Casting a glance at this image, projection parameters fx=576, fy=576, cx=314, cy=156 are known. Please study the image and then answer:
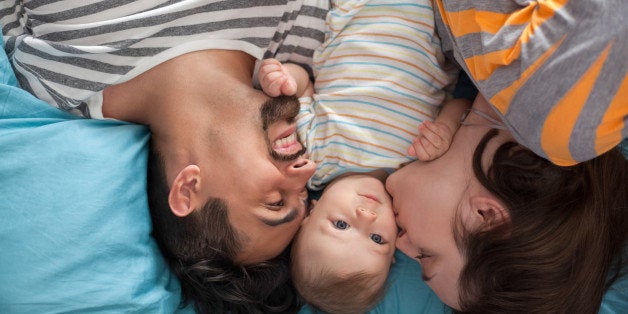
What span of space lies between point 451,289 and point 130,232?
70 cm

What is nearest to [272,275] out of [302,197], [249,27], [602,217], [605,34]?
[302,197]

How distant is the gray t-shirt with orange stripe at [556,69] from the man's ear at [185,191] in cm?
61

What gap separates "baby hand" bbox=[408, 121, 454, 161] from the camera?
127cm

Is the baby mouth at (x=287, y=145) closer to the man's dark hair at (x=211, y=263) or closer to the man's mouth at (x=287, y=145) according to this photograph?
the man's mouth at (x=287, y=145)

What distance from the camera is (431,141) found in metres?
1.27

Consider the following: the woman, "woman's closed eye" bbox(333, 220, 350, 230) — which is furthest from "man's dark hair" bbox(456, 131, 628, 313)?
"woman's closed eye" bbox(333, 220, 350, 230)

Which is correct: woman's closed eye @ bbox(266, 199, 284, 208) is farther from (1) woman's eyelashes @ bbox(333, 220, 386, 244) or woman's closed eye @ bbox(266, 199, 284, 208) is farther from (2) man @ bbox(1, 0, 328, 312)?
(1) woman's eyelashes @ bbox(333, 220, 386, 244)

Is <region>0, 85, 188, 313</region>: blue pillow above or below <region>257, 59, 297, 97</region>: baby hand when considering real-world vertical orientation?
below

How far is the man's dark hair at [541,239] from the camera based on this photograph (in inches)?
45.4

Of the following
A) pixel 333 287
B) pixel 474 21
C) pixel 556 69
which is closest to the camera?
pixel 556 69

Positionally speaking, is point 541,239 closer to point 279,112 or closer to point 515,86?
point 515,86

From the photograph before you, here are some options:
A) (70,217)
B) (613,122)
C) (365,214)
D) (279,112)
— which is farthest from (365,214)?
(70,217)

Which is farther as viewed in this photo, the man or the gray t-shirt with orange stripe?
the man

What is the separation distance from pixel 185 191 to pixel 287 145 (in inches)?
9.5
